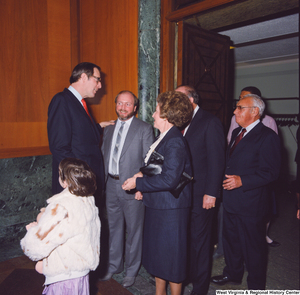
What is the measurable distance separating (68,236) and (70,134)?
3.61ft

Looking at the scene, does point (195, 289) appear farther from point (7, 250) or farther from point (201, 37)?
point (201, 37)

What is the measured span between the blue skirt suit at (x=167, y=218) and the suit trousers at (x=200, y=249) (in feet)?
1.63

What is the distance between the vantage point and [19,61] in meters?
3.30

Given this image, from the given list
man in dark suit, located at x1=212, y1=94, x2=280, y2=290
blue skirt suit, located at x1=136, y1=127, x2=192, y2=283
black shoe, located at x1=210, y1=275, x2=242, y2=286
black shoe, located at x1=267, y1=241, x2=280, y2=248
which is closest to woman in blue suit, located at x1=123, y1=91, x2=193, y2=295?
blue skirt suit, located at x1=136, y1=127, x2=192, y2=283

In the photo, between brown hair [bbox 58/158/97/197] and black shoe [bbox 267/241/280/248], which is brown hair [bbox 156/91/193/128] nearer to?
brown hair [bbox 58/158/97/197]

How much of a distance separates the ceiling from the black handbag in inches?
192

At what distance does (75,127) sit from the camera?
95.1 inches

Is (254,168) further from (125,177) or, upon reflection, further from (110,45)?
(110,45)

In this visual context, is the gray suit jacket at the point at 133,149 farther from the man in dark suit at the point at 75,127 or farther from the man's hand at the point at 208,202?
the man's hand at the point at 208,202

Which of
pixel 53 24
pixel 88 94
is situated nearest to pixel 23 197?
pixel 88 94

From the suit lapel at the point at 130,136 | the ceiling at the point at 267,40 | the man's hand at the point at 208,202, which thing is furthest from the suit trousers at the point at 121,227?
the ceiling at the point at 267,40

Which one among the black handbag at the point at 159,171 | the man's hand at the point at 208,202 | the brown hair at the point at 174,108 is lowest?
the man's hand at the point at 208,202

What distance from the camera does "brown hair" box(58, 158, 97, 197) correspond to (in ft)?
5.18

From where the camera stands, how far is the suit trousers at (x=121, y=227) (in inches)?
107
